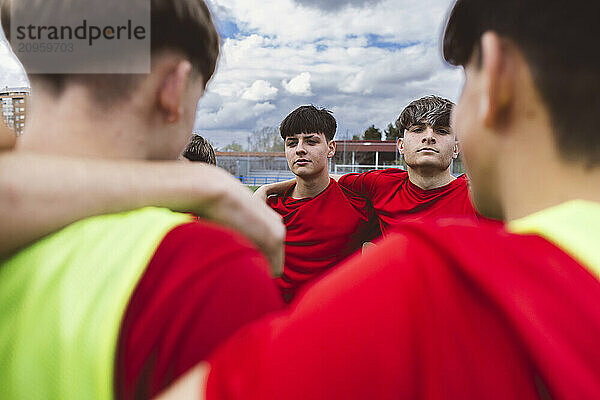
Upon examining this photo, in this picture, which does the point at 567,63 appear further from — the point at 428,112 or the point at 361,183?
the point at 361,183

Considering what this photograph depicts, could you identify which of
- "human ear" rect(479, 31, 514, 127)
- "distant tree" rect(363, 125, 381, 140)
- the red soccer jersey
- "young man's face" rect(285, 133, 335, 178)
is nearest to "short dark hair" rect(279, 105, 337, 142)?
"young man's face" rect(285, 133, 335, 178)

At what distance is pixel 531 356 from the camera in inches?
18.4

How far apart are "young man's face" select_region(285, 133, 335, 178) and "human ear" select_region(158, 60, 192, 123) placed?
297 cm

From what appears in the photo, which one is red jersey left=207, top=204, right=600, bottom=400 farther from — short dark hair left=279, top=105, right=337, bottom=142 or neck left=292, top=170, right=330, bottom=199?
short dark hair left=279, top=105, right=337, bottom=142

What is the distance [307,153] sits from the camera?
396cm

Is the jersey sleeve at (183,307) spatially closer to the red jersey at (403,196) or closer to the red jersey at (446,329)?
the red jersey at (446,329)

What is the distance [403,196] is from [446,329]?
10.8 ft

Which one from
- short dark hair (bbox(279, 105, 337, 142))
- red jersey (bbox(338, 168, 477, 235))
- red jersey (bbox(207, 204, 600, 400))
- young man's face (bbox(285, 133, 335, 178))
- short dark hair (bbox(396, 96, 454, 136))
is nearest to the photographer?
red jersey (bbox(207, 204, 600, 400))

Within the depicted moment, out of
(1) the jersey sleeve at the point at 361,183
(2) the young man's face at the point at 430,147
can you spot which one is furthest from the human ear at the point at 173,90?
(1) the jersey sleeve at the point at 361,183

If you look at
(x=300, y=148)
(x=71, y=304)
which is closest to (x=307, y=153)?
(x=300, y=148)

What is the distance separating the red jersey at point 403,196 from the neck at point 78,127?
2.53 metres

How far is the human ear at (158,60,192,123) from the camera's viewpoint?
2.91 ft

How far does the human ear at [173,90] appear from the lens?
89 centimetres

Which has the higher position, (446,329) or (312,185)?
(312,185)
